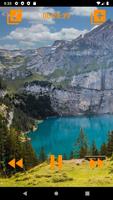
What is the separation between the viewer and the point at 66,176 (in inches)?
309

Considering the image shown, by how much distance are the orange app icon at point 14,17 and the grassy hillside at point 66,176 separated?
111 inches

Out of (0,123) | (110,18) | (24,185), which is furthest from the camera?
(0,123)

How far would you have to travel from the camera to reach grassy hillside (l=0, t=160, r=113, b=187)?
7.39m

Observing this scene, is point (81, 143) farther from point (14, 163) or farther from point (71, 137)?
point (71, 137)

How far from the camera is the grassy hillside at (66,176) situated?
7391mm

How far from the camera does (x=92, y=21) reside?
7840 millimetres

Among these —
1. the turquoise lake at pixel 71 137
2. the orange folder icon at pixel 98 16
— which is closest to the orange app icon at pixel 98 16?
the orange folder icon at pixel 98 16

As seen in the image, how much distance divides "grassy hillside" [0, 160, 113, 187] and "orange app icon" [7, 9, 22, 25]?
2.81 metres

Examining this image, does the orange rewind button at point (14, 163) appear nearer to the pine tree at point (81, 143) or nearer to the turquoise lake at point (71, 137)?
the turquoise lake at point (71, 137)
